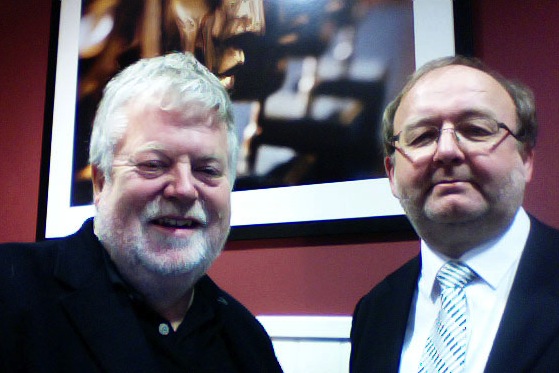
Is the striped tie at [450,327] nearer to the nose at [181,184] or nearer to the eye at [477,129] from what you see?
the eye at [477,129]

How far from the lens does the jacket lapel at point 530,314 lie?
1077 millimetres

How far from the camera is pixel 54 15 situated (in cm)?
228

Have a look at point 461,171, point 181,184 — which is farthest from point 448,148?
point 181,184

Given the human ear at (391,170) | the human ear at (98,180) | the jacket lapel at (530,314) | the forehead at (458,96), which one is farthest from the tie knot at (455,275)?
the human ear at (98,180)

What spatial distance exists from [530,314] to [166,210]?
2.57 feet

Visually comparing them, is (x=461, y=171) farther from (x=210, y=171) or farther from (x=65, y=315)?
(x=65, y=315)

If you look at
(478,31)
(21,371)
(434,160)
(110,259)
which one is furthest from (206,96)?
(478,31)

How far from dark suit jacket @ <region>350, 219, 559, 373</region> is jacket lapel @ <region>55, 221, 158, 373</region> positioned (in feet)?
1.86

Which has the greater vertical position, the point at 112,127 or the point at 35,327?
the point at 112,127

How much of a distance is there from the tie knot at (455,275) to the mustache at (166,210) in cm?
59

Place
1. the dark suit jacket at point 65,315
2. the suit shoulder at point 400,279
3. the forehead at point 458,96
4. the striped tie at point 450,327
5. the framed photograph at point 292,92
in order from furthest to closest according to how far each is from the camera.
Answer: the framed photograph at point 292,92, the suit shoulder at point 400,279, the forehead at point 458,96, the striped tie at point 450,327, the dark suit jacket at point 65,315

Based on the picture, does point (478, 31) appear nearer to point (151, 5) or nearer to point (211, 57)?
point (211, 57)

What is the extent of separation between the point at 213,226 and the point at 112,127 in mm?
315

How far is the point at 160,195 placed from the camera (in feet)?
3.91
